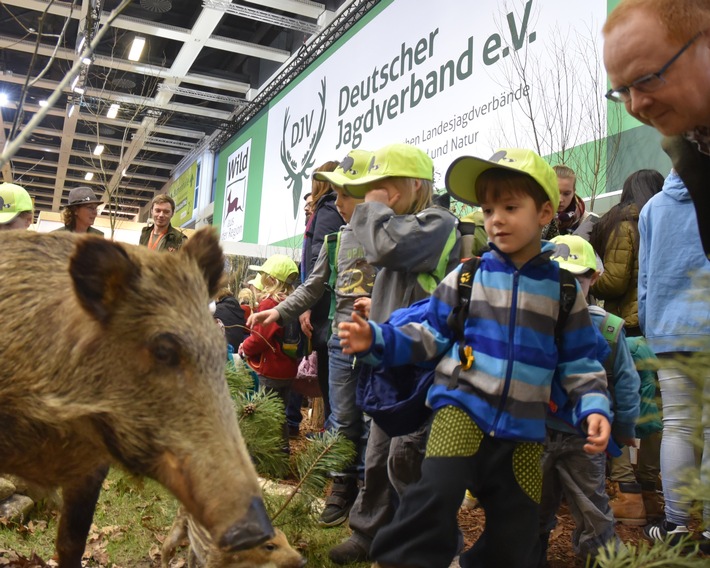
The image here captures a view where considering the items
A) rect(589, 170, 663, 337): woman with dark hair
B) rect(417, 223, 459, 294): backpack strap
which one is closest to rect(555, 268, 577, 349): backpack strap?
rect(417, 223, 459, 294): backpack strap

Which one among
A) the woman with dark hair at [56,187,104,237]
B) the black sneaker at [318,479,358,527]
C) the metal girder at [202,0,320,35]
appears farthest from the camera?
the metal girder at [202,0,320,35]

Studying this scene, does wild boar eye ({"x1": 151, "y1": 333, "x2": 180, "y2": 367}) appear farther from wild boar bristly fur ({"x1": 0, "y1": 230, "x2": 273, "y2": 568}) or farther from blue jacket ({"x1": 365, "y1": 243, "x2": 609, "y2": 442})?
blue jacket ({"x1": 365, "y1": 243, "x2": 609, "y2": 442})

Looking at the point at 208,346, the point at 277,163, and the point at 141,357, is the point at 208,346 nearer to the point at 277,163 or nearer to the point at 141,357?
the point at 141,357

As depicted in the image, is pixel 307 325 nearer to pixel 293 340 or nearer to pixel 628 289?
pixel 293 340

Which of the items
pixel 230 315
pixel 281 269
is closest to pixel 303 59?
pixel 230 315

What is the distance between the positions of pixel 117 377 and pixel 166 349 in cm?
15

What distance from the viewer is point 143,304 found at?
195 centimetres

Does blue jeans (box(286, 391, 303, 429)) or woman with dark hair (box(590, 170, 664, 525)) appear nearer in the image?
woman with dark hair (box(590, 170, 664, 525))

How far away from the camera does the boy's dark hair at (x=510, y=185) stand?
2564mm

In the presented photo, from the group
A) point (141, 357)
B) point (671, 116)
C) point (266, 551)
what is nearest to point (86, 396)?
point (141, 357)

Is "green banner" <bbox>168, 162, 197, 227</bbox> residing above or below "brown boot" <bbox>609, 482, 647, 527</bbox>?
above

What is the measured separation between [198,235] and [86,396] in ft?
2.00

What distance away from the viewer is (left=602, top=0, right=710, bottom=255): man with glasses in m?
1.23

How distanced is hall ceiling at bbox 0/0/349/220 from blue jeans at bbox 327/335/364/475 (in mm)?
9825
